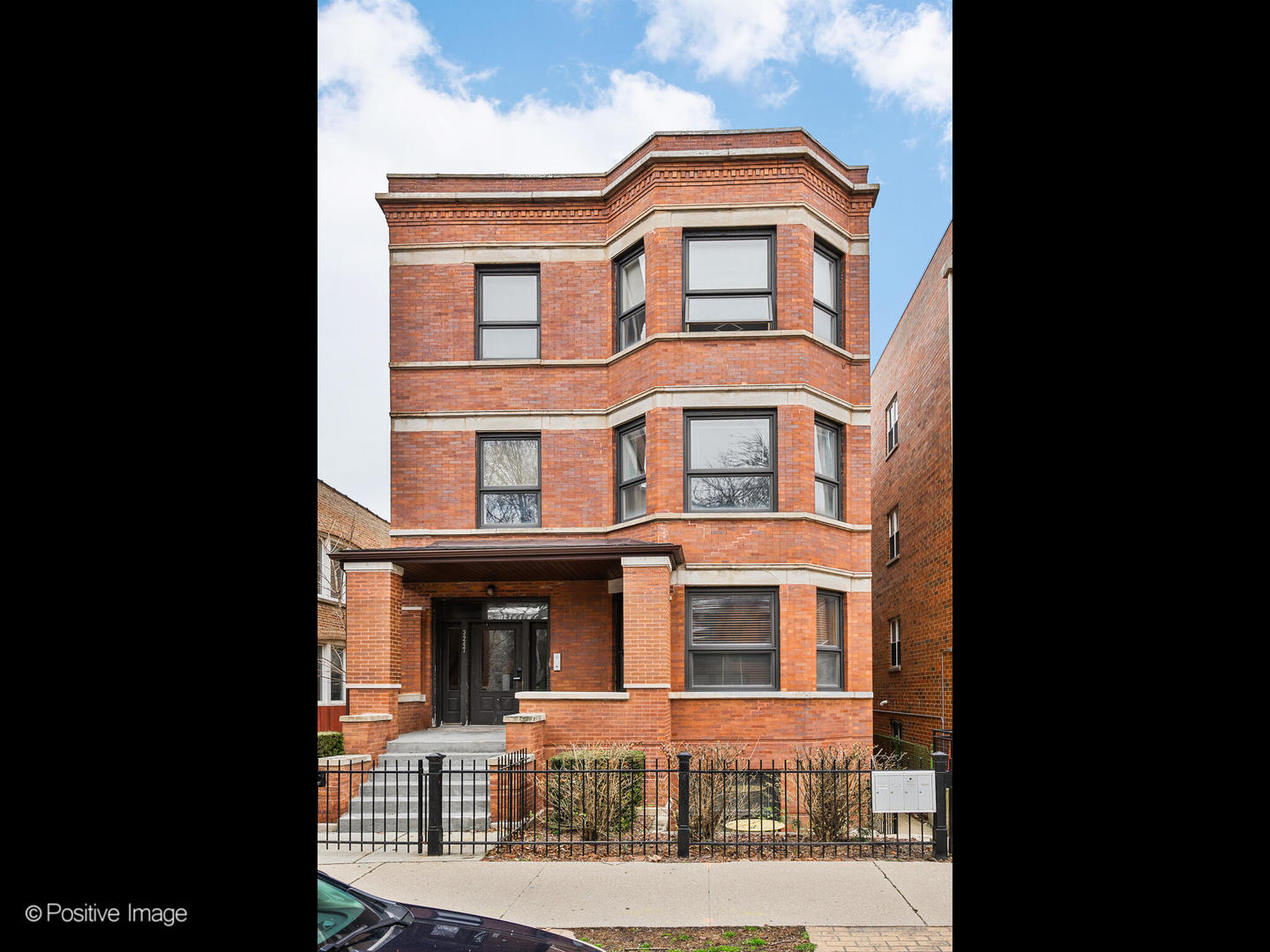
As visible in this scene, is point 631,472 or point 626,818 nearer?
point 626,818

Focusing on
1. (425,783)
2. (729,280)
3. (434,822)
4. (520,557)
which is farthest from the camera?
(729,280)

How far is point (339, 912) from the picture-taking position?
495cm

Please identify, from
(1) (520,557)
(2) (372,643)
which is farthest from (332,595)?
(1) (520,557)

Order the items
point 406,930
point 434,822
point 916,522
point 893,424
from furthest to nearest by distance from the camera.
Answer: point 893,424 → point 916,522 → point 434,822 → point 406,930

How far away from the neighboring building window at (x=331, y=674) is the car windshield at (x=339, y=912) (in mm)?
22695

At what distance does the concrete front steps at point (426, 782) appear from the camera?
1226 centimetres

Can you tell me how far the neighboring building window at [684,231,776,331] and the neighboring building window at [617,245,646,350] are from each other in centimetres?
100

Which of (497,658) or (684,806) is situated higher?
(497,658)

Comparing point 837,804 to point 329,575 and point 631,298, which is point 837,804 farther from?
point 329,575

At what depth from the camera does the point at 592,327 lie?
1758 centimetres

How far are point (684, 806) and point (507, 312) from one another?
1015 centimetres
